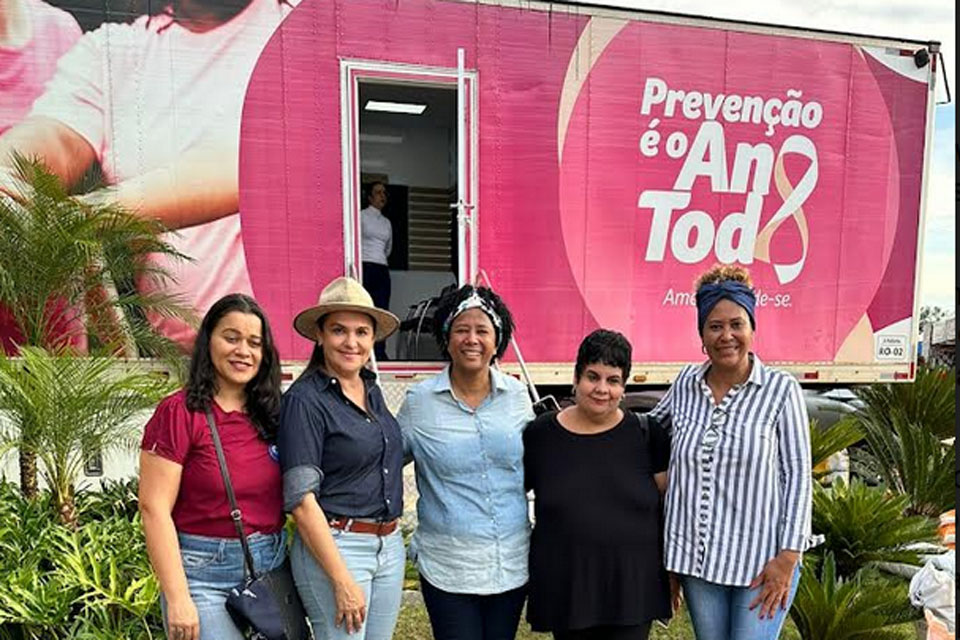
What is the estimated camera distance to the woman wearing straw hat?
1972mm

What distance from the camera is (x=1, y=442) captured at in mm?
3199

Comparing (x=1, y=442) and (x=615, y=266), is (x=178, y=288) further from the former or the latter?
(x=615, y=266)

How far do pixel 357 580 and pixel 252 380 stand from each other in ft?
2.13

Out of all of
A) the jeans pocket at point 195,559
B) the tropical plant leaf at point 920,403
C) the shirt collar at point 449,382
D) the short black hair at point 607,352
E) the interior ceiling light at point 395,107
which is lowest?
the tropical plant leaf at point 920,403

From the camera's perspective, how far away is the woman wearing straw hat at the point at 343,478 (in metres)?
1.97

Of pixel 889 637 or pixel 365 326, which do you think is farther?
pixel 889 637

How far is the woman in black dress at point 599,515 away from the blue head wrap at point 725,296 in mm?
281

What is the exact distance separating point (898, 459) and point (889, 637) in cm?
231

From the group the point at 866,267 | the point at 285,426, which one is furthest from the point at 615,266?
the point at 285,426

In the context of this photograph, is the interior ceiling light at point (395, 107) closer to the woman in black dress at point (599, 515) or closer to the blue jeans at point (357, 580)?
the woman in black dress at point (599, 515)

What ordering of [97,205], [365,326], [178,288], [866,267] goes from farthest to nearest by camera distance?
[866,267], [178,288], [97,205], [365,326]

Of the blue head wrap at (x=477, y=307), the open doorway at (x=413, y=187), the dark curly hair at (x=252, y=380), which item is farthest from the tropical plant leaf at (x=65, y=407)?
the open doorway at (x=413, y=187)

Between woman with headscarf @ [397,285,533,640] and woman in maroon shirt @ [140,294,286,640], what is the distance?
469mm

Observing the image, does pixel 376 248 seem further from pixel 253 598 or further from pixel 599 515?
pixel 253 598
